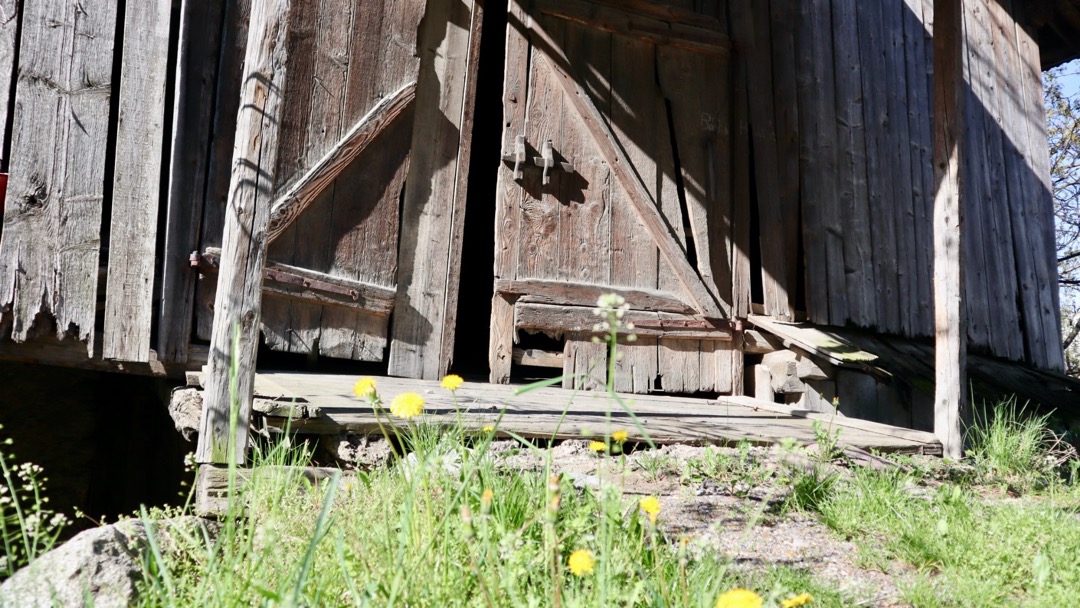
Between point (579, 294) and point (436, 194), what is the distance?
109cm

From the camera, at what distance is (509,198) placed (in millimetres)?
5414

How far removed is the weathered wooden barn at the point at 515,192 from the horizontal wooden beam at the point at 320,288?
0.04 ft

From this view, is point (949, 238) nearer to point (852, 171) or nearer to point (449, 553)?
point (852, 171)

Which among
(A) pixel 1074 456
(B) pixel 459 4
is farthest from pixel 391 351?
(A) pixel 1074 456

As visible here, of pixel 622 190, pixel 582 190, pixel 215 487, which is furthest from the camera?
pixel 622 190

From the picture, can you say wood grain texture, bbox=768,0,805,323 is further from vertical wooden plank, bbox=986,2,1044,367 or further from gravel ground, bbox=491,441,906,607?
vertical wooden plank, bbox=986,2,1044,367

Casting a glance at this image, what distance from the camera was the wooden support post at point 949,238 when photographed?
4.87 meters

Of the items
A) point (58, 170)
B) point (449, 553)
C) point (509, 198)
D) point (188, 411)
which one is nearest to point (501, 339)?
point (509, 198)

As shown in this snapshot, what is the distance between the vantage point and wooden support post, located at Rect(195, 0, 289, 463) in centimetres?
319

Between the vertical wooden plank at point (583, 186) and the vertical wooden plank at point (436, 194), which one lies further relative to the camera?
the vertical wooden plank at point (583, 186)

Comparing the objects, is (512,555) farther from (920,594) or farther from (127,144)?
(127,144)

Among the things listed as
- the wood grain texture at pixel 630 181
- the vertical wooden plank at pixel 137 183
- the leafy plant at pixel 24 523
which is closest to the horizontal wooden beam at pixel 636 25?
the wood grain texture at pixel 630 181

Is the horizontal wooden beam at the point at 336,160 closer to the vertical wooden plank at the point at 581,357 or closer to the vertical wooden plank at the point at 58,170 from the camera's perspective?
the vertical wooden plank at the point at 58,170

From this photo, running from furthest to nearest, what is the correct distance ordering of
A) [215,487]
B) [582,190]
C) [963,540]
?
[582,190] < [215,487] < [963,540]
